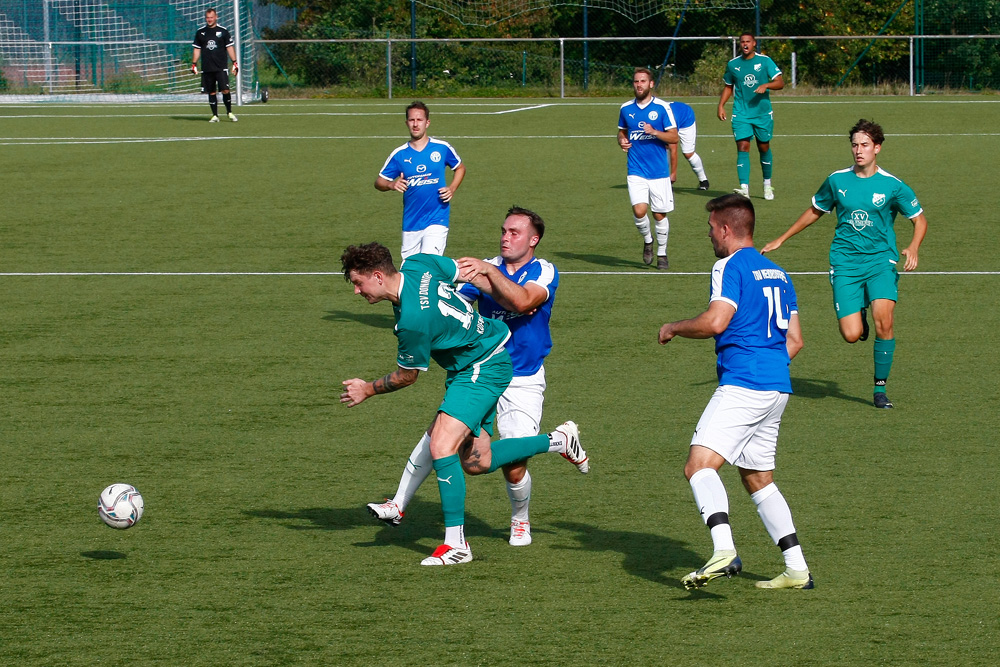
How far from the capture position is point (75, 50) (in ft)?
132

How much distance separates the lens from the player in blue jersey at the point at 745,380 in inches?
236

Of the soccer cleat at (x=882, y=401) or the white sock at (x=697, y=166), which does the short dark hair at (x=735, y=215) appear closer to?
the soccer cleat at (x=882, y=401)

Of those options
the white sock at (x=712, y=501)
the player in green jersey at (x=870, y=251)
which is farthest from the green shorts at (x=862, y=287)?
the white sock at (x=712, y=501)

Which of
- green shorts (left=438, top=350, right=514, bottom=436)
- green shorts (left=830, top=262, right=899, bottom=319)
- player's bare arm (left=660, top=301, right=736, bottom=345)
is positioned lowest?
green shorts (left=438, top=350, right=514, bottom=436)

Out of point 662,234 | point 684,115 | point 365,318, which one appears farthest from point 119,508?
point 684,115

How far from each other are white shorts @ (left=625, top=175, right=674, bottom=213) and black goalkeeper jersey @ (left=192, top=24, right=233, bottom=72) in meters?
17.0

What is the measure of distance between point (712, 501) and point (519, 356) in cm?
156

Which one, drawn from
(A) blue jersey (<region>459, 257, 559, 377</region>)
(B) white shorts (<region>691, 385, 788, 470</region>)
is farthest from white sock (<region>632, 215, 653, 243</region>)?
(B) white shorts (<region>691, 385, 788, 470</region>)

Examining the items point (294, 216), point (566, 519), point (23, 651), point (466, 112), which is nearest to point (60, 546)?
point (23, 651)

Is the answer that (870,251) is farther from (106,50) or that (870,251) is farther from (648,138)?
(106,50)

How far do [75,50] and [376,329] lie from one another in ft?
103

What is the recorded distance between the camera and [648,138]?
1478 centimetres

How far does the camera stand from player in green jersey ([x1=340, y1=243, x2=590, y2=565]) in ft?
20.6

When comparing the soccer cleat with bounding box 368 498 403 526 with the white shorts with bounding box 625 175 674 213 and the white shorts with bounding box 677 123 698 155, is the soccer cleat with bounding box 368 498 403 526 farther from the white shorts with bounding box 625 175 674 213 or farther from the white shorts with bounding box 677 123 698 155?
the white shorts with bounding box 677 123 698 155
